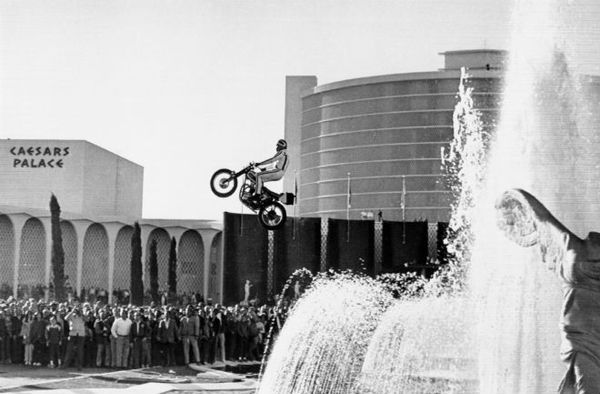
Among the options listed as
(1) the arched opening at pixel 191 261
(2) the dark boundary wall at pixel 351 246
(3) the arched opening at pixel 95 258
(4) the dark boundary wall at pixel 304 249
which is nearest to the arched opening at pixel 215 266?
(1) the arched opening at pixel 191 261

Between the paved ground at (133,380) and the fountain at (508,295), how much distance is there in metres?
1.91

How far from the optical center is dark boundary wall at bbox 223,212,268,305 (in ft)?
181

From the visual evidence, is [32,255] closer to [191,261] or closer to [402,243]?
[191,261]

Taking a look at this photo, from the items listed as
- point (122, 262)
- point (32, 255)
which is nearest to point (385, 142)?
point (122, 262)

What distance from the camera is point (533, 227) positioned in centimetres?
812

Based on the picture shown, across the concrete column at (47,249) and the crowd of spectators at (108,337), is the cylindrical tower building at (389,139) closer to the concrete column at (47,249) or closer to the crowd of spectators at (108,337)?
the concrete column at (47,249)

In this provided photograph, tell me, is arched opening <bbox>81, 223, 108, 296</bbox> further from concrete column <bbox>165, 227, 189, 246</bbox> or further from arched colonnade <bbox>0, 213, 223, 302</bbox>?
concrete column <bbox>165, 227, 189, 246</bbox>

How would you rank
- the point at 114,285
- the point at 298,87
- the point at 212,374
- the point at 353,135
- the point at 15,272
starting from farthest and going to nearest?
the point at 298,87, the point at 353,135, the point at 114,285, the point at 15,272, the point at 212,374

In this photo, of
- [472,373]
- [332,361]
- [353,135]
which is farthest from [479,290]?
[353,135]

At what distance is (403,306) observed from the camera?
21.1m

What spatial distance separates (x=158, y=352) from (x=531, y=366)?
14841mm

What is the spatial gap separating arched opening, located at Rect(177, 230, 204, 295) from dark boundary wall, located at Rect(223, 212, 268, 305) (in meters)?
36.2

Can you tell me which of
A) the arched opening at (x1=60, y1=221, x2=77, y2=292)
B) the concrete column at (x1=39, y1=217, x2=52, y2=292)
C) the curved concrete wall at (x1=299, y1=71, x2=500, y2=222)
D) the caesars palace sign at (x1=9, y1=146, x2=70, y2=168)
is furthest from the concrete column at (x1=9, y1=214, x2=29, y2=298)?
the curved concrete wall at (x1=299, y1=71, x2=500, y2=222)

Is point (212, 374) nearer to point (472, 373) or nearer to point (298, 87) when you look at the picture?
point (472, 373)
